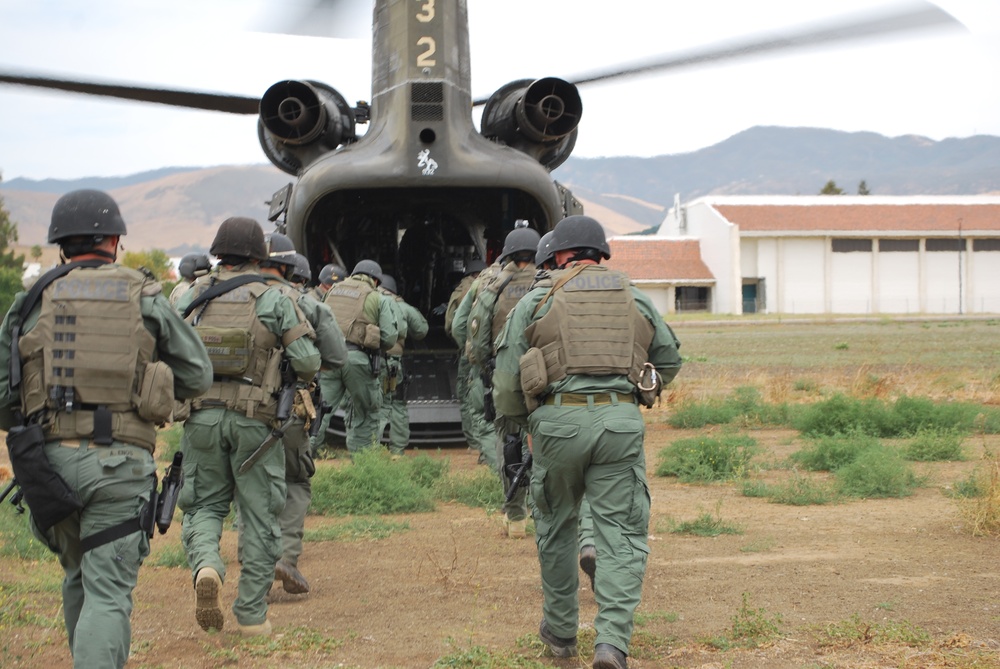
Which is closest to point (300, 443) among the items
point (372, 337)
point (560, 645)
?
point (560, 645)

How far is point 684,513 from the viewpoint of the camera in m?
7.80

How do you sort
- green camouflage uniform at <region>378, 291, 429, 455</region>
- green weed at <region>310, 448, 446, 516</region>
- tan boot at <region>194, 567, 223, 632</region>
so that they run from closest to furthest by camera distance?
tan boot at <region>194, 567, 223, 632</region> → green weed at <region>310, 448, 446, 516</region> → green camouflage uniform at <region>378, 291, 429, 455</region>

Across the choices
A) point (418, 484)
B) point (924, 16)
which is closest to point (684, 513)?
point (418, 484)

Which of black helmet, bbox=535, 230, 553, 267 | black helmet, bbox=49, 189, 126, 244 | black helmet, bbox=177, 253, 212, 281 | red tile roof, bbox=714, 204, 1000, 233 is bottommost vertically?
black helmet, bbox=535, 230, 553, 267

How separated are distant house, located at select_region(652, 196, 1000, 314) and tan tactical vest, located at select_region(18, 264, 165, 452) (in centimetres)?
5373

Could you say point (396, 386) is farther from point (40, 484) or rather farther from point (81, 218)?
point (40, 484)

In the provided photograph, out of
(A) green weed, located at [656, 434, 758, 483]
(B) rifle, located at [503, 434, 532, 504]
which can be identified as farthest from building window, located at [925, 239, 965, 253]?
(B) rifle, located at [503, 434, 532, 504]

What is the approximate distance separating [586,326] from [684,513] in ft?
11.7

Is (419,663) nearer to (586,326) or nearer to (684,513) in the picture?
(586,326)

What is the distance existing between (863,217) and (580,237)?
183ft

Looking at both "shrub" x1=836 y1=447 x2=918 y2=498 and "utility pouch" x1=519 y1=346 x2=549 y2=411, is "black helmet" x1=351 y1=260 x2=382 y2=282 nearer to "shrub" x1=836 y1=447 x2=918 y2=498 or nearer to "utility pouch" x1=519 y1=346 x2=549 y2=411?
"shrub" x1=836 y1=447 x2=918 y2=498

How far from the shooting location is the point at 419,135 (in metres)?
10.6

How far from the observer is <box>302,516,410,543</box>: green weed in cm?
727

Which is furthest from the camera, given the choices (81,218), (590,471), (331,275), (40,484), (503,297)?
(331,275)
